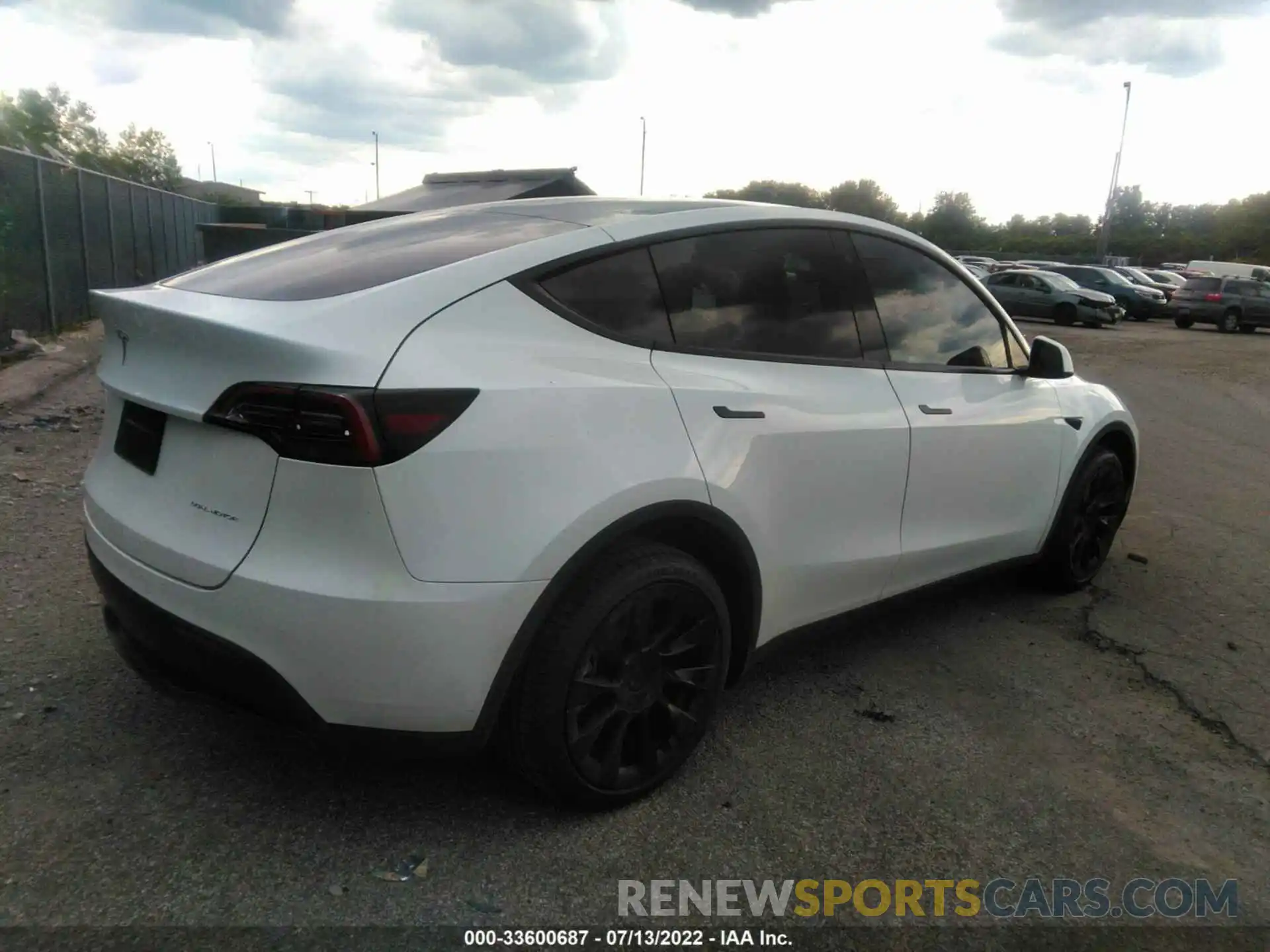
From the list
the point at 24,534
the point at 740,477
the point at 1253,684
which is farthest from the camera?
the point at 24,534

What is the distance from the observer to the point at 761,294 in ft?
10.5

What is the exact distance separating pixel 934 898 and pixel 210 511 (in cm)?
202

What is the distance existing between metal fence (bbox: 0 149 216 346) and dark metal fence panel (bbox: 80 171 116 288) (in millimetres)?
14

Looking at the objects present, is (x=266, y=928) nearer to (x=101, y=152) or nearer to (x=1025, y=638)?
(x=1025, y=638)

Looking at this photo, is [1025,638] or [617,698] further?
[1025,638]

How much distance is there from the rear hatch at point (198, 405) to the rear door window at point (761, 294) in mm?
892

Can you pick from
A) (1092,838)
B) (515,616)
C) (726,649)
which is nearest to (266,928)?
(515,616)

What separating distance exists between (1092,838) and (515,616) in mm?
1743

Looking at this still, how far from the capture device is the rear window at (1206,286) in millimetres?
26794

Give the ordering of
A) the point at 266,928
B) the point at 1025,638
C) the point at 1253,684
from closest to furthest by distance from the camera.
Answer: the point at 266,928 → the point at 1253,684 → the point at 1025,638

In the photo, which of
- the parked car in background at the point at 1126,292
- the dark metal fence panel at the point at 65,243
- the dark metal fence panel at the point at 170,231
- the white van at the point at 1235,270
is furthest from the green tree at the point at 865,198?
the dark metal fence panel at the point at 65,243

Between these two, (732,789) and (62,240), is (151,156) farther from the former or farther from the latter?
(732,789)

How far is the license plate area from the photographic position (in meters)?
2.61

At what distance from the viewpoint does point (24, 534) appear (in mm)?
4816
